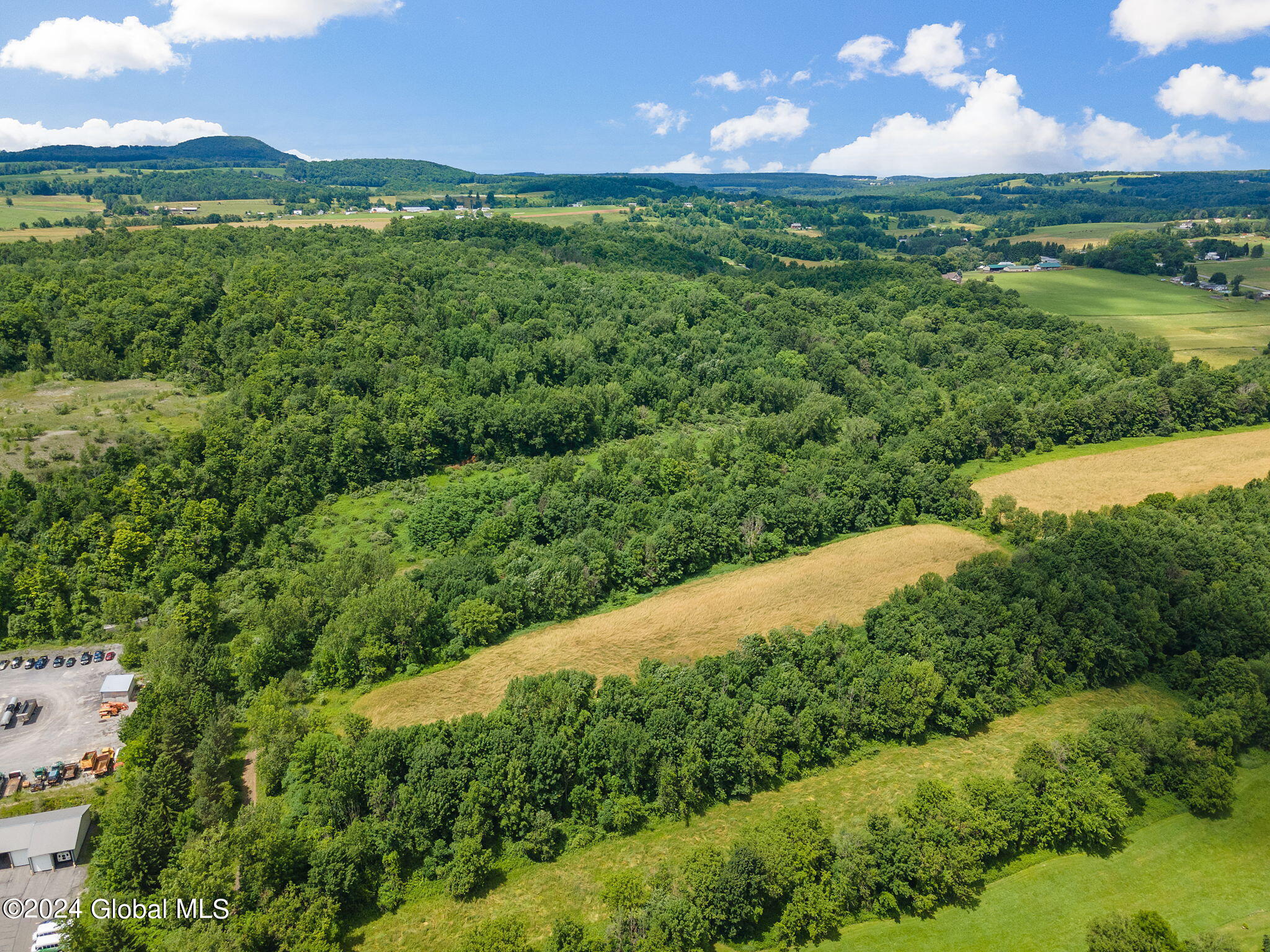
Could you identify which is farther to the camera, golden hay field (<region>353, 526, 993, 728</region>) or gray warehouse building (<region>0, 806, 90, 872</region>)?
golden hay field (<region>353, 526, 993, 728</region>)

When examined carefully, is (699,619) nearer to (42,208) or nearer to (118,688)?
(118,688)

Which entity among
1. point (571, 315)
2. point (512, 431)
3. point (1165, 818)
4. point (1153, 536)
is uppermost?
point (571, 315)

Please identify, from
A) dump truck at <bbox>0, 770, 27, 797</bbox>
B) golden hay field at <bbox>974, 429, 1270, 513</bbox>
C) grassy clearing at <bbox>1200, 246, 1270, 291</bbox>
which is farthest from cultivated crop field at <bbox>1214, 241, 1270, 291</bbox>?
dump truck at <bbox>0, 770, 27, 797</bbox>

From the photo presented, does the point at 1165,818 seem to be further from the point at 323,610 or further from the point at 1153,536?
the point at 323,610

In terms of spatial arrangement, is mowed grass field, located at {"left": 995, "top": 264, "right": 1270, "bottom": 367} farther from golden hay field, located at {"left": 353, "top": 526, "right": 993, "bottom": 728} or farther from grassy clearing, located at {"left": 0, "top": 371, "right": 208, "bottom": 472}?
grassy clearing, located at {"left": 0, "top": 371, "right": 208, "bottom": 472}

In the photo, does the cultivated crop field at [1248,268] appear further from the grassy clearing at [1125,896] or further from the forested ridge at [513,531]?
the grassy clearing at [1125,896]

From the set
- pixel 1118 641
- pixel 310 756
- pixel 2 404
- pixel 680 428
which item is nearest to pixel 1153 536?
pixel 1118 641
